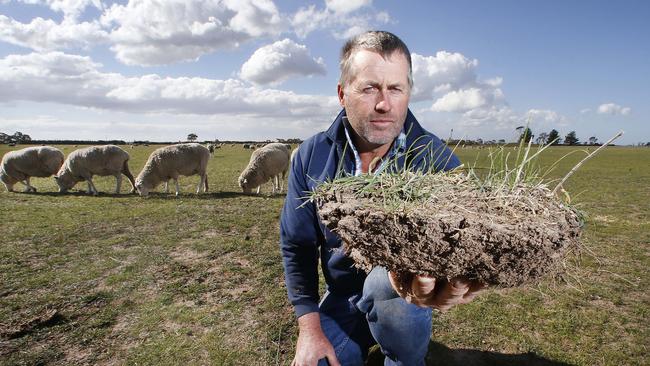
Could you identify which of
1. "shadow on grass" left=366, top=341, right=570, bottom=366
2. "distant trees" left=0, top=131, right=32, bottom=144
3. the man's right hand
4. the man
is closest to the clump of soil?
the man

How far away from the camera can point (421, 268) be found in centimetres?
153

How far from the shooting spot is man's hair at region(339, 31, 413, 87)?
2547mm

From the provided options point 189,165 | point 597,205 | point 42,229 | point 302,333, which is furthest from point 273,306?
point 597,205

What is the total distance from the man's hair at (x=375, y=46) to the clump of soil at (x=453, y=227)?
1.32m

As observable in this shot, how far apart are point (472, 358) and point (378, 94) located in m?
3.70

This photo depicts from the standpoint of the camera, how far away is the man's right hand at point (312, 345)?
288cm

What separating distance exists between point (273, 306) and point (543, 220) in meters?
4.89

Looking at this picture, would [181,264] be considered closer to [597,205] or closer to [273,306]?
[273,306]

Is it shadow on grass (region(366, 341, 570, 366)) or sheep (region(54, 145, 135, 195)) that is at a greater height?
sheep (region(54, 145, 135, 195))

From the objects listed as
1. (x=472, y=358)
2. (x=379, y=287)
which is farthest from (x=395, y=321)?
(x=472, y=358)

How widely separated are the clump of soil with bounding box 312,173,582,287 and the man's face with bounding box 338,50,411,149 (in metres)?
1.03

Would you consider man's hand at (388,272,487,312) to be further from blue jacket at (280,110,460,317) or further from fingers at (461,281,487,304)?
blue jacket at (280,110,460,317)

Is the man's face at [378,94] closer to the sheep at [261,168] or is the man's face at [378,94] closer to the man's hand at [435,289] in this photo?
the man's hand at [435,289]

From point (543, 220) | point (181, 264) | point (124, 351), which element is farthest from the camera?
point (181, 264)
